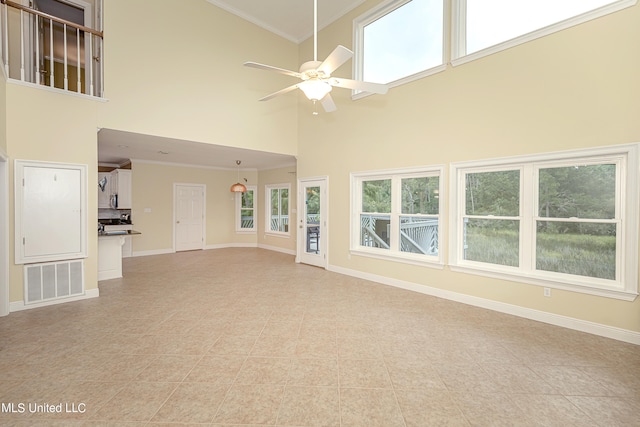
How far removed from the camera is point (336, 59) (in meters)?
2.62

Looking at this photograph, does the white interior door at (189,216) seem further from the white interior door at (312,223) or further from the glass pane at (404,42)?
the glass pane at (404,42)

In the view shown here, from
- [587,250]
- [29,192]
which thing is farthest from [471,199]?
[29,192]

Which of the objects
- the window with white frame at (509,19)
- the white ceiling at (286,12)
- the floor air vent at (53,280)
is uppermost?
the white ceiling at (286,12)

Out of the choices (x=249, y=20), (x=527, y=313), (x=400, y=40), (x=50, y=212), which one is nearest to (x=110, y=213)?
(x=50, y=212)

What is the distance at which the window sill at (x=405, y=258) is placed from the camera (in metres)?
4.45

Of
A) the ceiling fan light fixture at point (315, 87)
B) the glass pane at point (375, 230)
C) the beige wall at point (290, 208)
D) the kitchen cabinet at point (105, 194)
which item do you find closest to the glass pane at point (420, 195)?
the glass pane at point (375, 230)

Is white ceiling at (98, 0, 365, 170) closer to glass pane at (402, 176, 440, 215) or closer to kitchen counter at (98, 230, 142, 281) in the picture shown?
kitchen counter at (98, 230, 142, 281)

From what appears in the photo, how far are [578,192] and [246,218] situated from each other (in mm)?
8074

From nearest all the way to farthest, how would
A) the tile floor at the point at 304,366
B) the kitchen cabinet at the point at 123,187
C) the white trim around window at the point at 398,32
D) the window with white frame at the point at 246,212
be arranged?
the tile floor at the point at 304,366, the white trim around window at the point at 398,32, the kitchen cabinet at the point at 123,187, the window with white frame at the point at 246,212

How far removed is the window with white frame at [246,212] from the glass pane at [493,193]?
6.63 meters

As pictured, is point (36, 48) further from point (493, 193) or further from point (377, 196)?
point (493, 193)

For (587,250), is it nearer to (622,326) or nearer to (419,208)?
(622,326)

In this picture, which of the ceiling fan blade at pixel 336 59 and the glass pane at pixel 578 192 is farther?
the glass pane at pixel 578 192

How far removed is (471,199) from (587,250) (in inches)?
54.0
